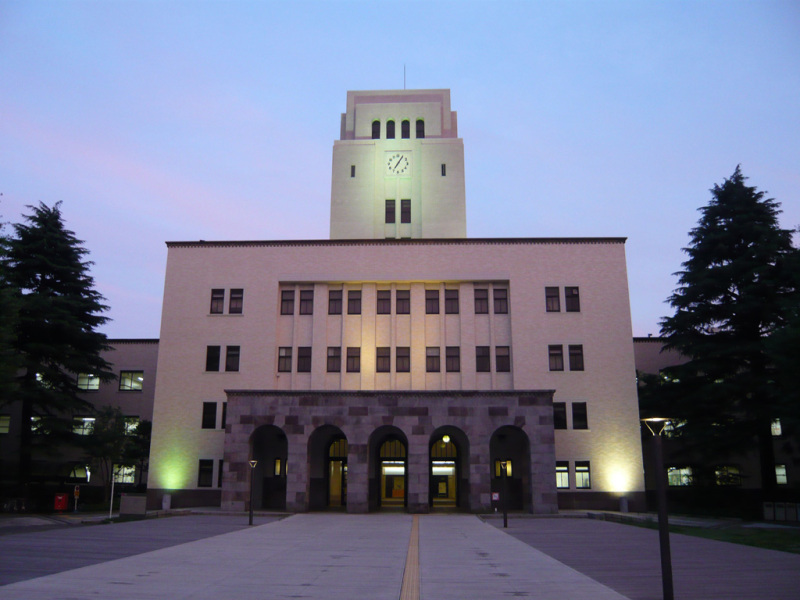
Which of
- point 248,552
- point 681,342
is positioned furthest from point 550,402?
point 248,552

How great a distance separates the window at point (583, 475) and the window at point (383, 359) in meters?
13.6

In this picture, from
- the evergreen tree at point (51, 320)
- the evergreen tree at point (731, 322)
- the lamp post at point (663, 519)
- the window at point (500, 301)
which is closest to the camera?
the lamp post at point (663, 519)

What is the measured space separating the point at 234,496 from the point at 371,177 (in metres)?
31.4

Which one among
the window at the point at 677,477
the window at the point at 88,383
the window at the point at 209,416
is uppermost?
the window at the point at 88,383

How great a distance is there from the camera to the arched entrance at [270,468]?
4156cm

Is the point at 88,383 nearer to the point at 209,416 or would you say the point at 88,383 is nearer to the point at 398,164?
the point at 209,416

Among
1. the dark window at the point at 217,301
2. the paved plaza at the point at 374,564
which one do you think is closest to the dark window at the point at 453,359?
the paved plaza at the point at 374,564

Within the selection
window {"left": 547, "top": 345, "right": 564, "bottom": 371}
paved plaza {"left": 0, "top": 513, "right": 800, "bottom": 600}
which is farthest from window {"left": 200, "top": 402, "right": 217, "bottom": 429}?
window {"left": 547, "top": 345, "right": 564, "bottom": 371}

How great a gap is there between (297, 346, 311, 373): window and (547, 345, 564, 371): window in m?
16.0

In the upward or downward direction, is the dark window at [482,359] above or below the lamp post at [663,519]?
above

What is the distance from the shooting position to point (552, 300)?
143 feet

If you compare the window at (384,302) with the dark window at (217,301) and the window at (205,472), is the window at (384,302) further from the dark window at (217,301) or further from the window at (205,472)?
the window at (205,472)

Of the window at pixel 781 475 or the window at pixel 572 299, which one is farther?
the window at pixel 781 475

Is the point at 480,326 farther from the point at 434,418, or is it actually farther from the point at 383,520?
the point at 383,520
